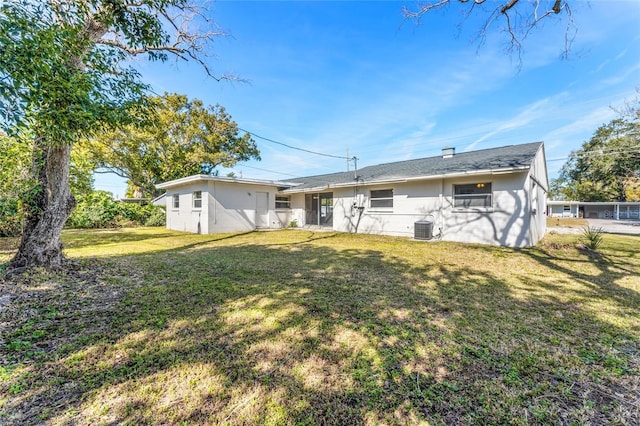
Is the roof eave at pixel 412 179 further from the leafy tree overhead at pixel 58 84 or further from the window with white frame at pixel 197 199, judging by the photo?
the leafy tree overhead at pixel 58 84

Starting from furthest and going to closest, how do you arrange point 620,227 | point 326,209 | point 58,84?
point 620,227 < point 326,209 < point 58,84

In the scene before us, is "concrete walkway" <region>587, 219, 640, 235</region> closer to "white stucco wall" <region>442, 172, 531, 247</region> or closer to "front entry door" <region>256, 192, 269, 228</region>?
"white stucco wall" <region>442, 172, 531, 247</region>

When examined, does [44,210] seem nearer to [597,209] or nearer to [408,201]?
[408,201]

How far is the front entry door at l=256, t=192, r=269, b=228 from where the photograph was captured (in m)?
14.7

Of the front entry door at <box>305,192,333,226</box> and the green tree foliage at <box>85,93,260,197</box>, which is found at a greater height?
→ the green tree foliage at <box>85,93,260,197</box>

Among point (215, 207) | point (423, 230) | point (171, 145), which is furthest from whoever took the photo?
point (171, 145)

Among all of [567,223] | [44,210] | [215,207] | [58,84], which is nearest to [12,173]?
[44,210]

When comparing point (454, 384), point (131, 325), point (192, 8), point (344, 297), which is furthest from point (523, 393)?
point (192, 8)

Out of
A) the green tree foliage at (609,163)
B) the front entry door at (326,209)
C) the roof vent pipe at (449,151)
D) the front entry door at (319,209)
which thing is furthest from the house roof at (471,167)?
the green tree foliage at (609,163)

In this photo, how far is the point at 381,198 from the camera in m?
12.4

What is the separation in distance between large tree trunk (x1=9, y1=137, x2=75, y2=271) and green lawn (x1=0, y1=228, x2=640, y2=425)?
0.55 m

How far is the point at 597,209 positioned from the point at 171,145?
5448 centimetres

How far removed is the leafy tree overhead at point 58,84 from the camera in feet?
8.30

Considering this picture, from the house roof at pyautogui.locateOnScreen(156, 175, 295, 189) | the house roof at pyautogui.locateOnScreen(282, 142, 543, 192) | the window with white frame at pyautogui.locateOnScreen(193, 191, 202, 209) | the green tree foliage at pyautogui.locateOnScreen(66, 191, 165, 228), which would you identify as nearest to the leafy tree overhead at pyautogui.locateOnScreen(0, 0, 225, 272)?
the house roof at pyautogui.locateOnScreen(156, 175, 295, 189)
